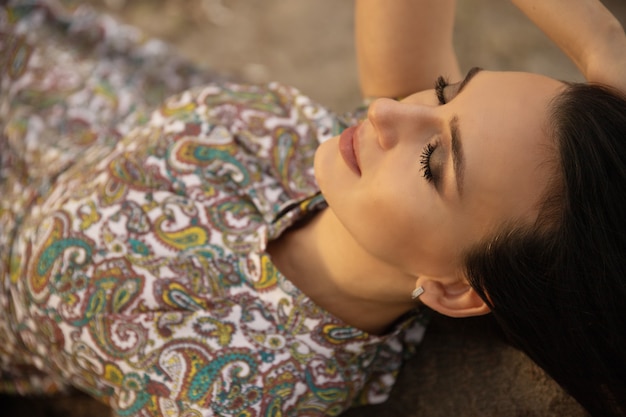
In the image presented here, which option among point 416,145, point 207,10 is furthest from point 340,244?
point 207,10

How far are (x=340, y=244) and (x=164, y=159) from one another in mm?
434

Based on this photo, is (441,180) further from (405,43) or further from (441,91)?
(405,43)

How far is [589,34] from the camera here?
1.11 meters

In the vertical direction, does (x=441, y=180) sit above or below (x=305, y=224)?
above

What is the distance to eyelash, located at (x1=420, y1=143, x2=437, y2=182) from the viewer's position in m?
1.02

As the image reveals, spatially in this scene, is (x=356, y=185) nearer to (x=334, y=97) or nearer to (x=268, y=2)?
(x=334, y=97)

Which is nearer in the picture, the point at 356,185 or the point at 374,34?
the point at 356,185

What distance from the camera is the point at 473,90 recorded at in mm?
1024

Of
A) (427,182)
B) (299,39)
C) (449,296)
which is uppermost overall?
(299,39)

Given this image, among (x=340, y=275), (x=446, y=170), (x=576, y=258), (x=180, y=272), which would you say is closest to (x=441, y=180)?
(x=446, y=170)

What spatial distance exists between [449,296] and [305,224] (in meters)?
0.37

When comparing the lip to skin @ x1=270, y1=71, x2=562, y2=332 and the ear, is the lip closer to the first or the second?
skin @ x1=270, y1=71, x2=562, y2=332

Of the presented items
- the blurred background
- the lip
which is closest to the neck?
the lip

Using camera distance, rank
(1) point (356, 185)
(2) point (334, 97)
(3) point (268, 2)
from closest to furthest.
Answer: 1. (1) point (356, 185)
2. (2) point (334, 97)
3. (3) point (268, 2)
